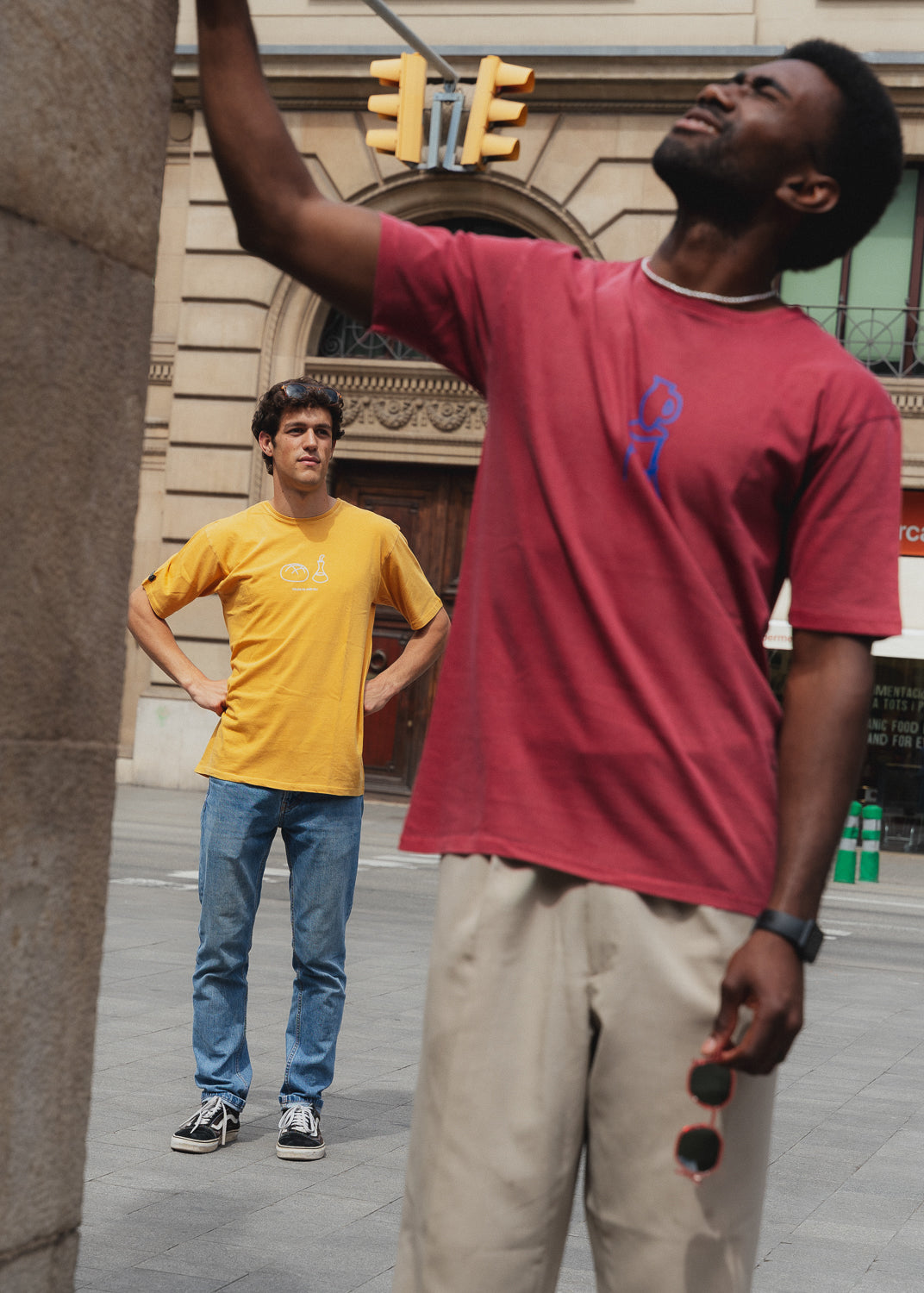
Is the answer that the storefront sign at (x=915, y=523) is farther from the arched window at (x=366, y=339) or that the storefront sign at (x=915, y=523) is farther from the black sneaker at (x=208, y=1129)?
the black sneaker at (x=208, y=1129)

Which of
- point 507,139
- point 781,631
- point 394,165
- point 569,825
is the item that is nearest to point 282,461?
point 569,825

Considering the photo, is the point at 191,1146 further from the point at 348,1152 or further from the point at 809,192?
the point at 809,192

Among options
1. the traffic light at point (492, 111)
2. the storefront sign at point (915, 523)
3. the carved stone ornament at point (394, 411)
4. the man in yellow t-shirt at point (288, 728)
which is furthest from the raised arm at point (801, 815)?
the carved stone ornament at point (394, 411)

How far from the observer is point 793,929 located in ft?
6.69

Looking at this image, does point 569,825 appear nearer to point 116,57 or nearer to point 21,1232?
point 21,1232

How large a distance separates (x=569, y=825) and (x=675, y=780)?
142 mm

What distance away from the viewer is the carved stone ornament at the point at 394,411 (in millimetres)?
19203

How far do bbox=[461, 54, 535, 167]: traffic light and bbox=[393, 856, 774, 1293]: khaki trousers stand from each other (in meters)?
10.8

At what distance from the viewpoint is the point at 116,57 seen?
2369 millimetres

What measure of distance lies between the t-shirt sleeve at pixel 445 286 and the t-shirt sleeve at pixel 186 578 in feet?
10.2

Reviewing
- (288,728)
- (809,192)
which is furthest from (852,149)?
(288,728)

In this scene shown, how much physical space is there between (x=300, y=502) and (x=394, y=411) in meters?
14.2

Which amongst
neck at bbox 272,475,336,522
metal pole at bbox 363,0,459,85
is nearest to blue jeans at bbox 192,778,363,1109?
neck at bbox 272,475,336,522

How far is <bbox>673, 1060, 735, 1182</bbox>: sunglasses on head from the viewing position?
2.03 meters
